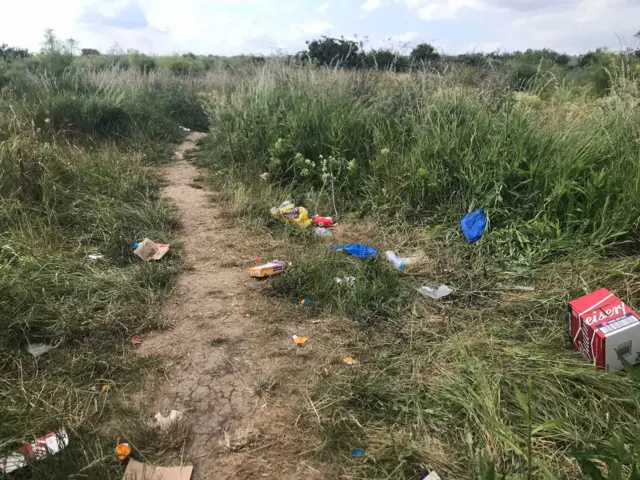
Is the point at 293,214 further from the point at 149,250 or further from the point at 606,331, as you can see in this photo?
the point at 606,331

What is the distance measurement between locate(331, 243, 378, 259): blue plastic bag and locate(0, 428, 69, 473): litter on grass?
6.71 feet

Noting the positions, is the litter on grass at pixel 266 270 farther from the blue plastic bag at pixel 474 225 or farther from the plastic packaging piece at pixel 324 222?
the blue plastic bag at pixel 474 225

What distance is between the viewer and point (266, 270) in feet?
10.2

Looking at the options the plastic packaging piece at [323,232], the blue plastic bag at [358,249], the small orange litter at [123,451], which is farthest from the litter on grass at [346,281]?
the small orange litter at [123,451]

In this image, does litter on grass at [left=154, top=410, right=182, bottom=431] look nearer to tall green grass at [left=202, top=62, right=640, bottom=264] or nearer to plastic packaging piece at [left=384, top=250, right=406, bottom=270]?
plastic packaging piece at [left=384, top=250, right=406, bottom=270]

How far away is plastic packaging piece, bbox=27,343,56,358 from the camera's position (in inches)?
91.5

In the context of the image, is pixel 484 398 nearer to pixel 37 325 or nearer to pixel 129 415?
pixel 129 415

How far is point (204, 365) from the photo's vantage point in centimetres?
232

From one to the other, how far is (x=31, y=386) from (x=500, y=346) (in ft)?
7.52

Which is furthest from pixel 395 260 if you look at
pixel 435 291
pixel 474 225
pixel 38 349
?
pixel 38 349

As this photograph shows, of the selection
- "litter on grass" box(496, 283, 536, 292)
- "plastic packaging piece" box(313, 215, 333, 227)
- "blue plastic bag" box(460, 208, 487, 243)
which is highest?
"blue plastic bag" box(460, 208, 487, 243)

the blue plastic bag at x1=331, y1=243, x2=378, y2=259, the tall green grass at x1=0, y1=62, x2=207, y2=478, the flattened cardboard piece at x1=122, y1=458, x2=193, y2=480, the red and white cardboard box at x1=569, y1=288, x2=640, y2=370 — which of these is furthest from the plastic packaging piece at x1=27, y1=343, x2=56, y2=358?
the red and white cardboard box at x1=569, y1=288, x2=640, y2=370

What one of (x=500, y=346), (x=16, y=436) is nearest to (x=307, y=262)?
(x=500, y=346)

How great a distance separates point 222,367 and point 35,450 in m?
0.85
